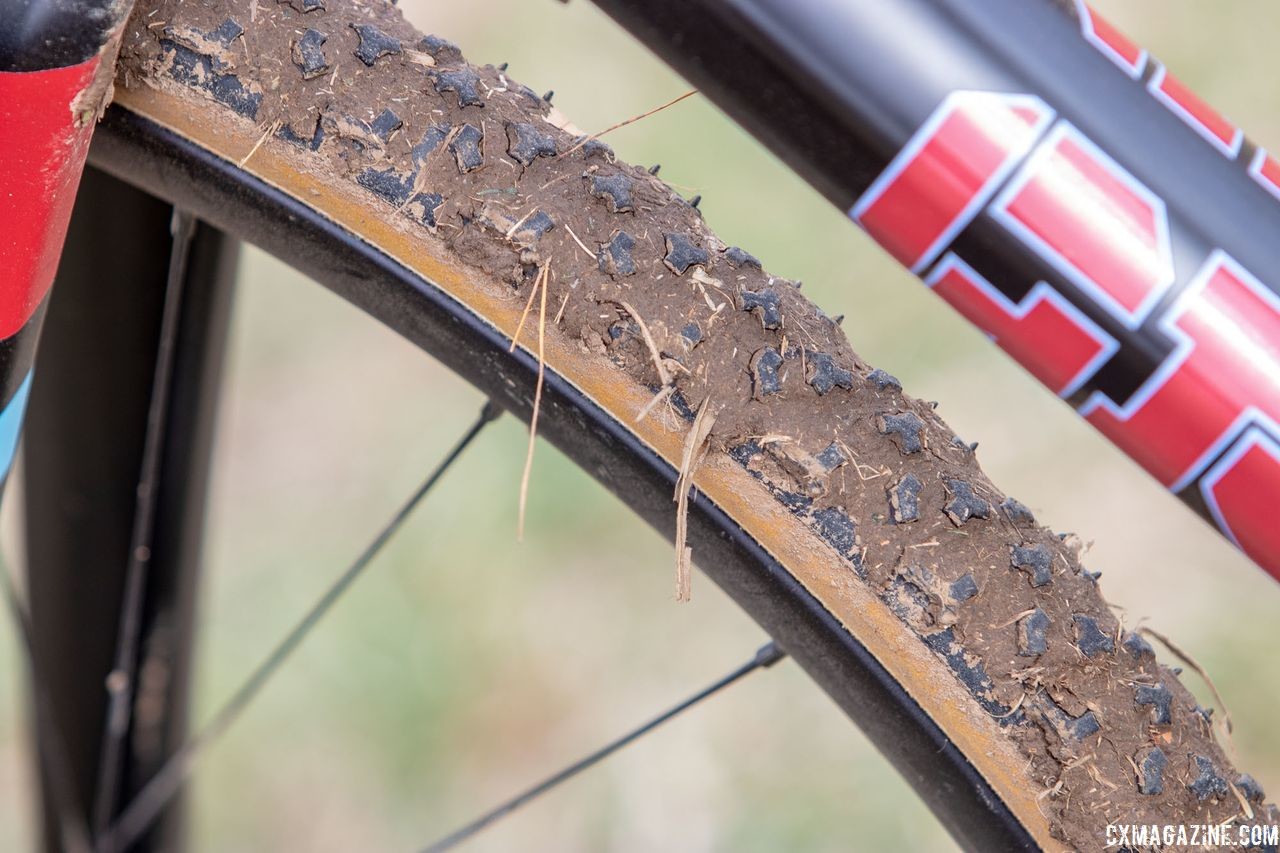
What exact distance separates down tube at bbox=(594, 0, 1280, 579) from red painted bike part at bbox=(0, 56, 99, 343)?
0.15 m

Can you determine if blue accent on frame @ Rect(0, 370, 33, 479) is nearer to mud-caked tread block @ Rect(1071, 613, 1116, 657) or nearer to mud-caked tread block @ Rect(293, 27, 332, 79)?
mud-caked tread block @ Rect(293, 27, 332, 79)

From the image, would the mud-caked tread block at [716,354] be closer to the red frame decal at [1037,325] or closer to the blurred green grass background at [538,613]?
the red frame decal at [1037,325]

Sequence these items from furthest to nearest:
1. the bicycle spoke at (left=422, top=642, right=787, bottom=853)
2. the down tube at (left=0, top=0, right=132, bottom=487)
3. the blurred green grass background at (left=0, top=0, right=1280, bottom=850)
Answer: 1. the blurred green grass background at (left=0, top=0, right=1280, bottom=850)
2. the bicycle spoke at (left=422, top=642, right=787, bottom=853)
3. the down tube at (left=0, top=0, right=132, bottom=487)

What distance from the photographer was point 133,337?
0.53m

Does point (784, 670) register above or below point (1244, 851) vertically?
below

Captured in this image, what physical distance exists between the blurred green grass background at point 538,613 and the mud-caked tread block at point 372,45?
1.99ft

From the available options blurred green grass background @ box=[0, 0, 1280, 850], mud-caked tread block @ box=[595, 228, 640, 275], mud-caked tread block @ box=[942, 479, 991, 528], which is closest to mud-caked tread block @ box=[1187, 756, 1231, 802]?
mud-caked tread block @ box=[942, 479, 991, 528]

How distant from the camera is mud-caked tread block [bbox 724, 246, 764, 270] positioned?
1.15ft

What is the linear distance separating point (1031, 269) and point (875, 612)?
11 cm

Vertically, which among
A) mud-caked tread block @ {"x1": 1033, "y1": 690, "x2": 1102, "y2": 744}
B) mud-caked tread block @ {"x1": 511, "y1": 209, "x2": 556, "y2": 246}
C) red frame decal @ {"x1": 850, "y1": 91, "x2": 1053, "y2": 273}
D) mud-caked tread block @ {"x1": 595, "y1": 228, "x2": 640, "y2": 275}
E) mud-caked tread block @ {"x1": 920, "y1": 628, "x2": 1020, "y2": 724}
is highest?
red frame decal @ {"x1": 850, "y1": 91, "x2": 1053, "y2": 273}

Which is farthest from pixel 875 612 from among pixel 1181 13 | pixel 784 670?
pixel 1181 13

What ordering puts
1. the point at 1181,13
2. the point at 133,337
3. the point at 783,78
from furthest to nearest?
the point at 1181,13
the point at 133,337
the point at 783,78

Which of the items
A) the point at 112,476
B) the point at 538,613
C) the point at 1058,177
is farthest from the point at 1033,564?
the point at 538,613

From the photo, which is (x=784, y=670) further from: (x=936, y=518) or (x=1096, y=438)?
(x=936, y=518)
